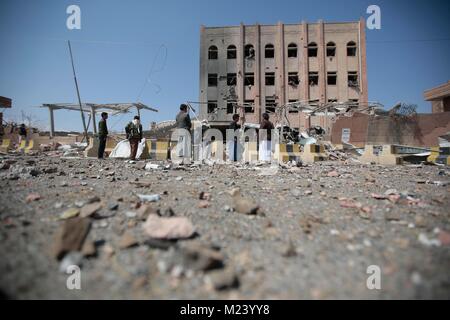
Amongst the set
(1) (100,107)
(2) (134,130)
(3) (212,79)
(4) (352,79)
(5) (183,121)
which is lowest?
(2) (134,130)

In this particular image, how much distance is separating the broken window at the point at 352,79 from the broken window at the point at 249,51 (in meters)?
10.4

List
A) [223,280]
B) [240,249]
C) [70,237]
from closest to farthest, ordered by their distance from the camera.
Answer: [223,280], [70,237], [240,249]

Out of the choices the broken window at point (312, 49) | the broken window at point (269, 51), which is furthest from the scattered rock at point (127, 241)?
the broken window at point (312, 49)

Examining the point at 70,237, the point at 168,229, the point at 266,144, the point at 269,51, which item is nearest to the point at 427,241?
Result: the point at 168,229

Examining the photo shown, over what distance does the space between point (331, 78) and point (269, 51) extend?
7273 millimetres

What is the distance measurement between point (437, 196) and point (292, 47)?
25.0m

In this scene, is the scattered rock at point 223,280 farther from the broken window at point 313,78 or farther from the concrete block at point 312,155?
the broken window at point 313,78

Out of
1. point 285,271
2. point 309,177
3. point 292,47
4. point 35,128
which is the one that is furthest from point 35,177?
point 292,47

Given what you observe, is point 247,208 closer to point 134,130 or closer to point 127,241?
point 127,241

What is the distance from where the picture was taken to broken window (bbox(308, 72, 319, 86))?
79.0ft

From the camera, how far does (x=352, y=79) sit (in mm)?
23953

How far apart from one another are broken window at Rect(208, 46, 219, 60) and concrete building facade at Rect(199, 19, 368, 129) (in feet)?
0.34
